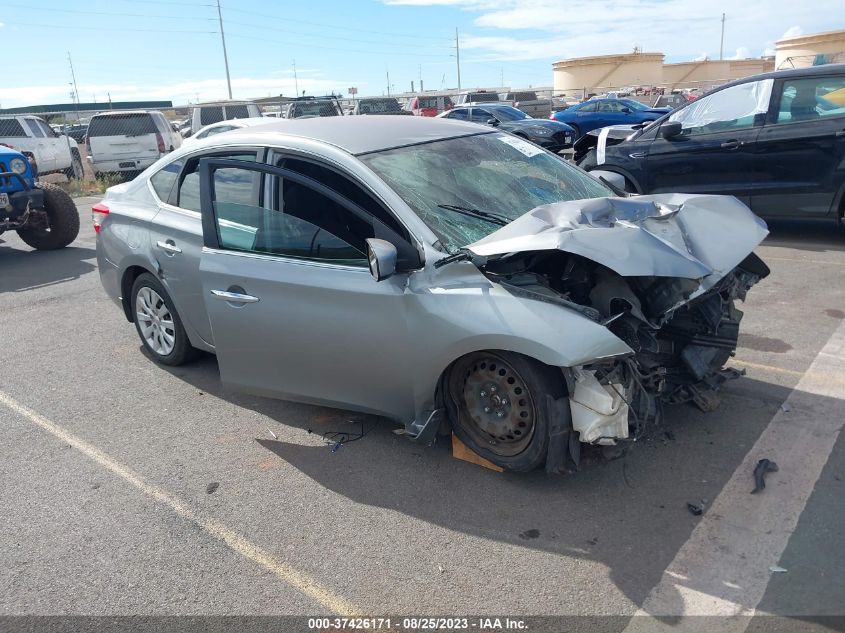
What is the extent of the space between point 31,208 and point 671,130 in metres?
8.31

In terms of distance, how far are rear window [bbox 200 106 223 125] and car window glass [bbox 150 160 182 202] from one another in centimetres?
1613

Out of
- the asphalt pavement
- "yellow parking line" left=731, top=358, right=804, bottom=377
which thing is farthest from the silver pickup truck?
the asphalt pavement

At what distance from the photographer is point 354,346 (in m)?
3.82

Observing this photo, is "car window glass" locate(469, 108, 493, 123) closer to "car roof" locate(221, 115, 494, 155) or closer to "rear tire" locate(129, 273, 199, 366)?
"car roof" locate(221, 115, 494, 155)

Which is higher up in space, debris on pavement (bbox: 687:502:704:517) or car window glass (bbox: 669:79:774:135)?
car window glass (bbox: 669:79:774:135)

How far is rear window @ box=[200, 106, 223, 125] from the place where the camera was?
66.8 ft

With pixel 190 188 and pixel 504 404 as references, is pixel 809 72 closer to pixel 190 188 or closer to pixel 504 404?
pixel 504 404

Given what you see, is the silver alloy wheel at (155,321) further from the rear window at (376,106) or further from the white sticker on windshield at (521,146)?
the rear window at (376,106)

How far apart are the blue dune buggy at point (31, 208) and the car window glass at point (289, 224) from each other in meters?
6.80

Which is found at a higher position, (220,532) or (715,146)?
(715,146)

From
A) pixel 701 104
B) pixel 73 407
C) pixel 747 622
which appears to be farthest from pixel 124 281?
pixel 701 104

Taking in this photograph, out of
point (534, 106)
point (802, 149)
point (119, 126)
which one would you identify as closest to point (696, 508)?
point (802, 149)

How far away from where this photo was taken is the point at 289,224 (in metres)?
4.06

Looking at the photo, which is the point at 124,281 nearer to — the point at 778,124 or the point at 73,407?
the point at 73,407
